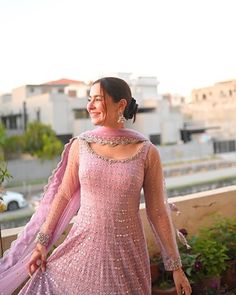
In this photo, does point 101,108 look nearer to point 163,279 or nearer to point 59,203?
point 59,203

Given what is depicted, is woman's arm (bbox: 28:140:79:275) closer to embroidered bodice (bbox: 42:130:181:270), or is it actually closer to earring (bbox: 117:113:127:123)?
embroidered bodice (bbox: 42:130:181:270)

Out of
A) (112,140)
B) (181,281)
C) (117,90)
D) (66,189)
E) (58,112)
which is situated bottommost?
(181,281)

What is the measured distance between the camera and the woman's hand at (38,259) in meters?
0.91

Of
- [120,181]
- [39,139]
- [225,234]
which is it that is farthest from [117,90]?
[39,139]

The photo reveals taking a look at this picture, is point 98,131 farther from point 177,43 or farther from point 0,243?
point 177,43

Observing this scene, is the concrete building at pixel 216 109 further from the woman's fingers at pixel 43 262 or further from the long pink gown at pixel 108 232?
the woman's fingers at pixel 43 262

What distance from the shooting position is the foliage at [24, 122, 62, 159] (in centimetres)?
713

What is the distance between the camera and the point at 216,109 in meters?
5.85

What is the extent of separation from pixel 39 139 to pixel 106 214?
294 inches

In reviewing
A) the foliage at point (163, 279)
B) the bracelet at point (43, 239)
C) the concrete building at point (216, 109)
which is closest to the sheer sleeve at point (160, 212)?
the bracelet at point (43, 239)

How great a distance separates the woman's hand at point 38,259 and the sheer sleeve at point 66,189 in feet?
0.15

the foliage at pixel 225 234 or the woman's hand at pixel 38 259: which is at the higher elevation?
the woman's hand at pixel 38 259

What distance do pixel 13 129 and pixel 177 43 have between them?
5193 millimetres

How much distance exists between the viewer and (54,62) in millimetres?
3660
